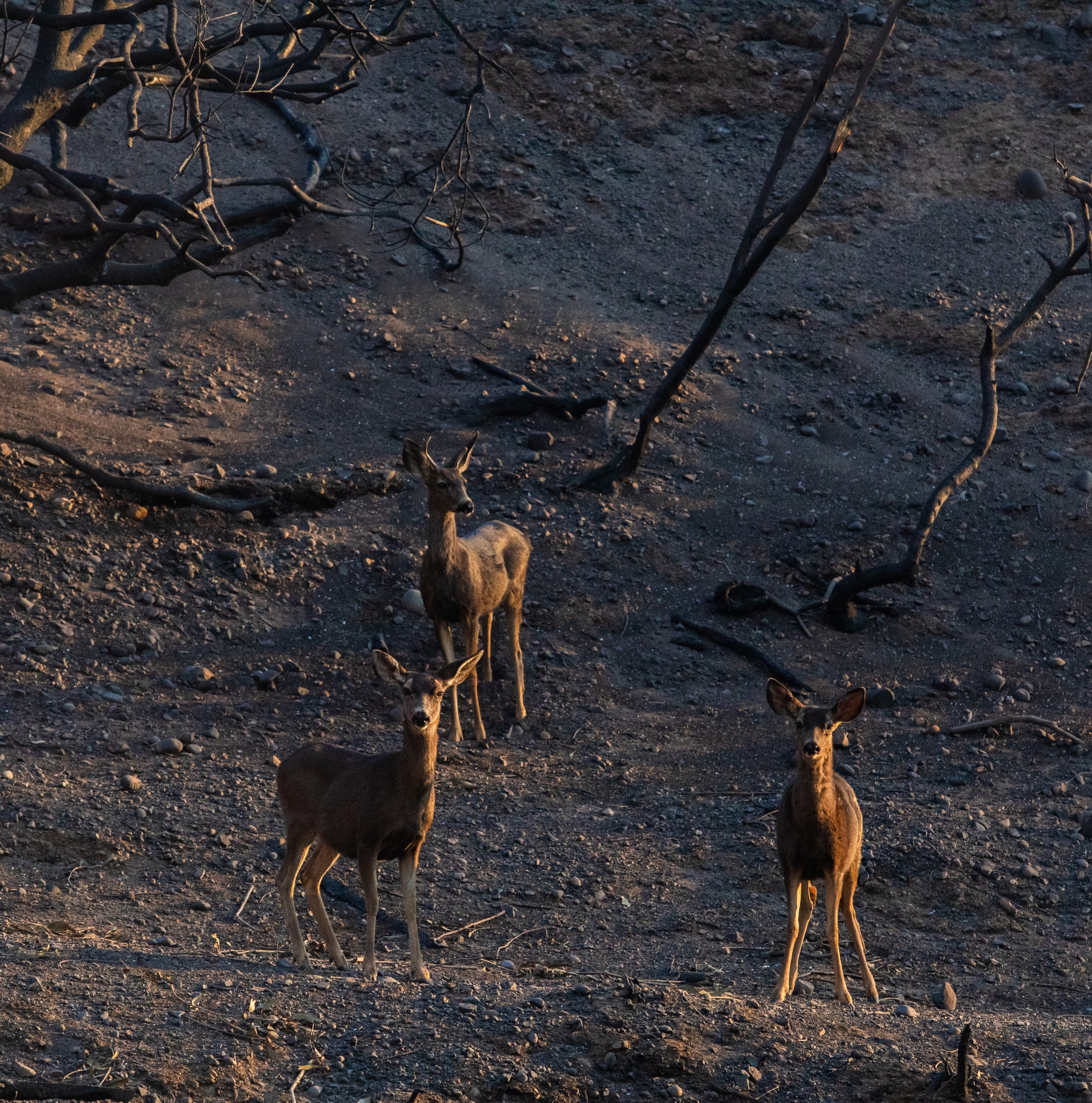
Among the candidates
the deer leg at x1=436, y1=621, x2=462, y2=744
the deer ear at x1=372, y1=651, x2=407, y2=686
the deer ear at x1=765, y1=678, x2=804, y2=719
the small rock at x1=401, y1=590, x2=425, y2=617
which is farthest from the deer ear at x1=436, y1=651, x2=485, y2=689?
the small rock at x1=401, y1=590, x2=425, y2=617

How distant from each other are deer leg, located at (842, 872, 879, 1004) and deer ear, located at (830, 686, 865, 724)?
923mm

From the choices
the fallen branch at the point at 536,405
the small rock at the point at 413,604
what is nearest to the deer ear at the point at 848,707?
the small rock at the point at 413,604

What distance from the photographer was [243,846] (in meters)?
9.49

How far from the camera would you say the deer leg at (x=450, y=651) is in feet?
39.1

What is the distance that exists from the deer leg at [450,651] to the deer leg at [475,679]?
13cm

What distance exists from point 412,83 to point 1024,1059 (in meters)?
18.7

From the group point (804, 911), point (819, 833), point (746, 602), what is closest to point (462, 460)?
point (746, 602)

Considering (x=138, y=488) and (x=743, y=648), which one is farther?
(x=743, y=648)

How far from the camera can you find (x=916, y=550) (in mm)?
14344

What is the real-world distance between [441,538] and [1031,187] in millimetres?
14566

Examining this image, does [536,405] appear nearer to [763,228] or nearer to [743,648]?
[763,228]

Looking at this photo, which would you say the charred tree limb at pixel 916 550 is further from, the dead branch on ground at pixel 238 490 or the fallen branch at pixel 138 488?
the fallen branch at pixel 138 488

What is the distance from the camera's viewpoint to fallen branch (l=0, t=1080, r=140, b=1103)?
543 centimetres

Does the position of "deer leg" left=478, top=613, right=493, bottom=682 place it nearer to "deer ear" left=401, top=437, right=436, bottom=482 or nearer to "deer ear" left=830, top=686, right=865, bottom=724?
"deer ear" left=401, top=437, right=436, bottom=482
